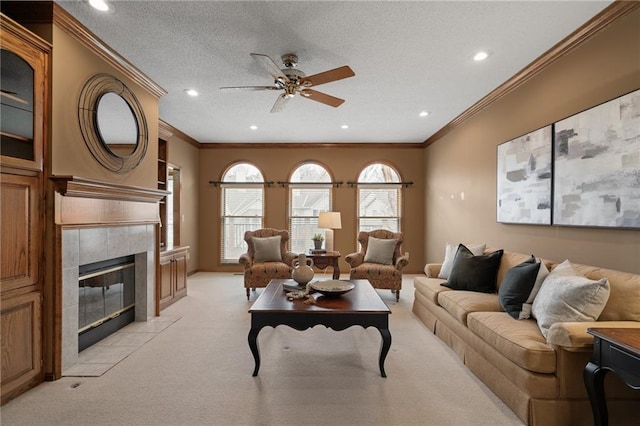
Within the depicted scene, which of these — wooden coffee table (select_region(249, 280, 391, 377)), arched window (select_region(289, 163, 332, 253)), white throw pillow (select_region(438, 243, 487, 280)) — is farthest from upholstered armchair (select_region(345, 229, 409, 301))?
wooden coffee table (select_region(249, 280, 391, 377))

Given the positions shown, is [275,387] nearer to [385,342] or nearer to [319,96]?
[385,342]

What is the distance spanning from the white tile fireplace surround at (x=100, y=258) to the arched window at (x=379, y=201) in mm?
4405

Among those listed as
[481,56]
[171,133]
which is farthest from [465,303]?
[171,133]

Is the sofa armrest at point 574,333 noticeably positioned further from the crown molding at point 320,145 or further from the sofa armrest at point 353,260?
the crown molding at point 320,145

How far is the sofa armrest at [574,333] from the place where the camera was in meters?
1.85

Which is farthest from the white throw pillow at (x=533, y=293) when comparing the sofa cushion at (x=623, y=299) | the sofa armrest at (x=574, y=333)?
the sofa armrest at (x=574, y=333)

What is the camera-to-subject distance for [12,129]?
2311mm

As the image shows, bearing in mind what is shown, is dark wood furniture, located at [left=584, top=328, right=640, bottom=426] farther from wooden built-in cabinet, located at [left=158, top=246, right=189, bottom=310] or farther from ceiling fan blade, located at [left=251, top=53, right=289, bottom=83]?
wooden built-in cabinet, located at [left=158, top=246, right=189, bottom=310]

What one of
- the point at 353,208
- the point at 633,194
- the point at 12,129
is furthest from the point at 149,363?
the point at 353,208

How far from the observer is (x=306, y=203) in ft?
23.5

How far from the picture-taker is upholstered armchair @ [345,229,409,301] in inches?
189

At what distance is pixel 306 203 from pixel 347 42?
449cm

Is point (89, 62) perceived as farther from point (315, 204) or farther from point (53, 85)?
point (315, 204)

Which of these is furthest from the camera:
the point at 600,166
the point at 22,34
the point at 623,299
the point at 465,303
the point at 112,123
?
the point at 112,123
